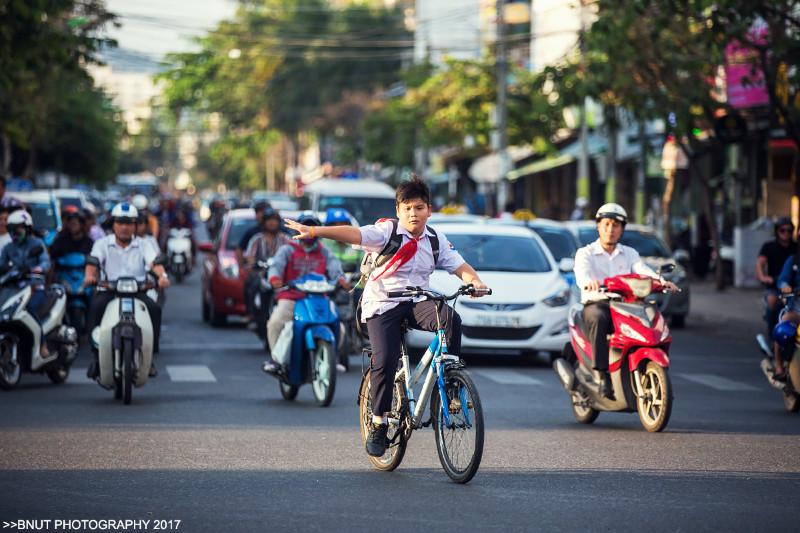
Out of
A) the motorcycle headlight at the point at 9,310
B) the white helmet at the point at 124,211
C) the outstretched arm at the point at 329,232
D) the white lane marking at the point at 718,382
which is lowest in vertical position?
the white lane marking at the point at 718,382

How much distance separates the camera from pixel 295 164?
9444 cm

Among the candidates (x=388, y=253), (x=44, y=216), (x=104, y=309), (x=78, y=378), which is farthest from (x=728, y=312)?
(x=388, y=253)

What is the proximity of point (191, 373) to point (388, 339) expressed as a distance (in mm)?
7827

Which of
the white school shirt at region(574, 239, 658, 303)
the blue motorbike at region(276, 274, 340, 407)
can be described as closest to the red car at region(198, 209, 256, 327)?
the blue motorbike at region(276, 274, 340, 407)

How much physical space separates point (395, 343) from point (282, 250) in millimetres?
5073

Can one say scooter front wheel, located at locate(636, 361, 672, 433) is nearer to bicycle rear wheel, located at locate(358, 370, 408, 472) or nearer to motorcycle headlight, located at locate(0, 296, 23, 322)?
bicycle rear wheel, located at locate(358, 370, 408, 472)

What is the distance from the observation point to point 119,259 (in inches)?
549

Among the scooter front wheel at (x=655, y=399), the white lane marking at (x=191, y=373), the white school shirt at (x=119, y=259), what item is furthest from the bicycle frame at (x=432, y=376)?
the white lane marking at (x=191, y=373)

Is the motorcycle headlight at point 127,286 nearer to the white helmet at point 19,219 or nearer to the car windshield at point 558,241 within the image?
the white helmet at point 19,219

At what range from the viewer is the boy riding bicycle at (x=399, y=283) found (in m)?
9.13

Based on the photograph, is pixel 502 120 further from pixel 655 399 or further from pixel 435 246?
pixel 435 246

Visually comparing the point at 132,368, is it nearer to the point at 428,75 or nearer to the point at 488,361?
the point at 488,361

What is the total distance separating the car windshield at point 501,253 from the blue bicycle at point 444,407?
919 cm

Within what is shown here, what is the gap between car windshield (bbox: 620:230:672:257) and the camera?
25.1 metres
